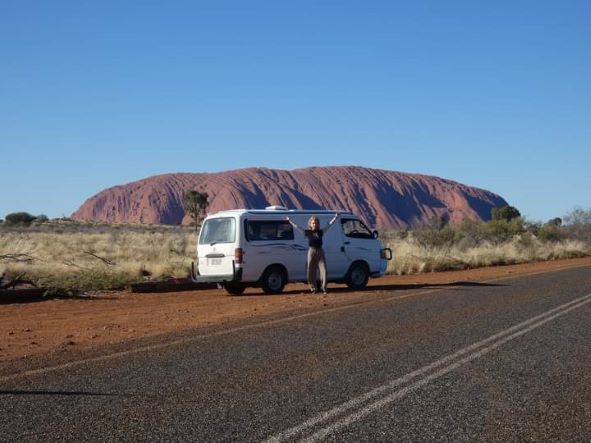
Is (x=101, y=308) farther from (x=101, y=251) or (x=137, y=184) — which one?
(x=137, y=184)

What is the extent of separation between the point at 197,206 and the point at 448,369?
6946cm

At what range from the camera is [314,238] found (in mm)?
18094

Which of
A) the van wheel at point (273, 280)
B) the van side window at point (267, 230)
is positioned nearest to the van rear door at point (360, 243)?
the van side window at point (267, 230)

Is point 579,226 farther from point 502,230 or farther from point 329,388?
point 329,388

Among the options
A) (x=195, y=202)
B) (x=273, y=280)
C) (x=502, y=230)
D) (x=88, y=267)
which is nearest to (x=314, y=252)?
(x=273, y=280)

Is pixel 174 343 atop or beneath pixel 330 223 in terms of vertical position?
beneath

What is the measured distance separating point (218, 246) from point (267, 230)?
130 centimetres

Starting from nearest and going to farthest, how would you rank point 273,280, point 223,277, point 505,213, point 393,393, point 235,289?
point 393,393, point 223,277, point 273,280, point 235,289, point 505,213

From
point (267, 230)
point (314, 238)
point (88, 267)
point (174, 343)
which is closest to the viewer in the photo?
point (174, 343)

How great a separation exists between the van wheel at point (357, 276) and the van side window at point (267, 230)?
2.26 metres

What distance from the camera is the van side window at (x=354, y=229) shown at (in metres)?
20.4

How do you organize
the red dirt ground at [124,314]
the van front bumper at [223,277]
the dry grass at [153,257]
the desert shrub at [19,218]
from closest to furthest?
1. the red dirt ground at [124,314]
2. the van front bumper at [223,277]
3. the dry grass at [153,257]
4. the desert shrub at [19,218]

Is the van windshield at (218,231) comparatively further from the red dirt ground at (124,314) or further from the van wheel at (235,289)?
the red dirt ground at (124,314)

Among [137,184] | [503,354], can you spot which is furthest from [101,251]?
[137,184]
